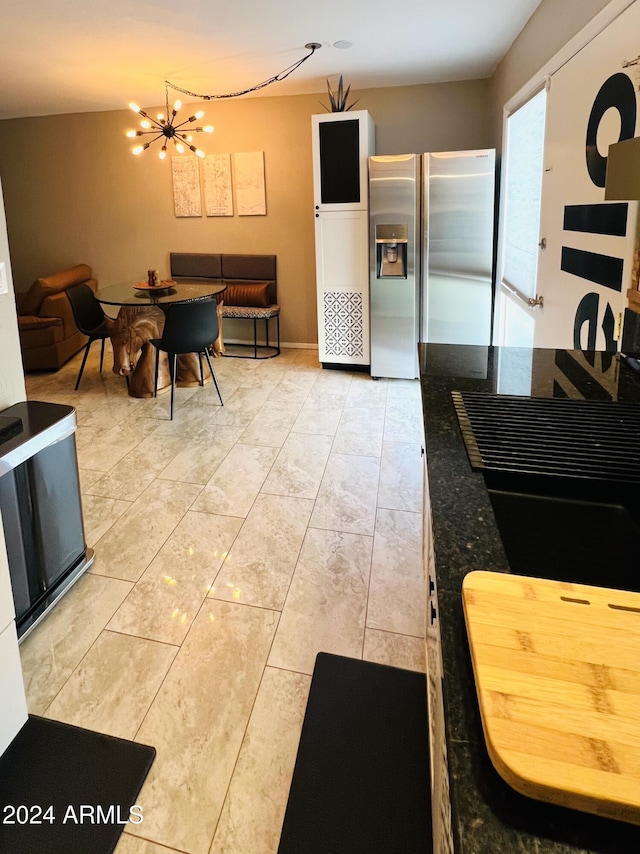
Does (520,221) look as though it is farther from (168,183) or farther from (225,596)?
(168,183)

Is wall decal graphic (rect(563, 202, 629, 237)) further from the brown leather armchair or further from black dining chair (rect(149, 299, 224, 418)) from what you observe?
the brown leather armchair

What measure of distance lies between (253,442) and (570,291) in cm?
206

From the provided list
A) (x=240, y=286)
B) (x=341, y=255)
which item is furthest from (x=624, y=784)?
(x=240, y=286)

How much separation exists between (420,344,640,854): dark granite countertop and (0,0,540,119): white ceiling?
2412 mm

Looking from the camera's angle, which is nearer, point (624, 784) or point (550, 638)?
point (624, 784)

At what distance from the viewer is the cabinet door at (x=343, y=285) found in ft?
14.9

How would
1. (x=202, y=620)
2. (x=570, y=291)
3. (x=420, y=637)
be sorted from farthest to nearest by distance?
(x=570, y=291)
(x=202, y=620)
(x=420, y=637)

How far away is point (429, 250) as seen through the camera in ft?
14.2

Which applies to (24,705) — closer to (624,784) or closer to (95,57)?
(624,784)

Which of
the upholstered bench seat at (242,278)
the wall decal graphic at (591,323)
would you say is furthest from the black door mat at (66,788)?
the upholstered bench seat at (242,278)

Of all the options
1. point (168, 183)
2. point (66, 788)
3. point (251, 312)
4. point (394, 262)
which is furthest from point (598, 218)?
point (168, 183)

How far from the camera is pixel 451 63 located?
4.25 m

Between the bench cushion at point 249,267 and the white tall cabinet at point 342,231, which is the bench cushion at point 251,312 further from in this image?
the white tall cabinet at point 342,231

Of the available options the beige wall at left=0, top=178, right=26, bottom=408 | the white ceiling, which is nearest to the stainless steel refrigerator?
the white ceiling
